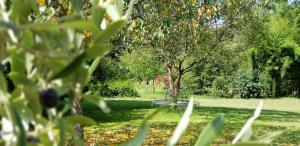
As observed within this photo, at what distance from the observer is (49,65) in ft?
1.67

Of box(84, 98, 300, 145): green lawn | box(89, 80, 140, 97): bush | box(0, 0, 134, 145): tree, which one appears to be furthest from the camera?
box(89, 80, 140, 97): bush

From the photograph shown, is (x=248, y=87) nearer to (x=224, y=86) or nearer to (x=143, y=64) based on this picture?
(x=224, y=86)

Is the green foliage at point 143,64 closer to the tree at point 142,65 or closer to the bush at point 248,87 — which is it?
the tree at point 142,65

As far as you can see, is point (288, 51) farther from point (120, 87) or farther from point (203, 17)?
point (203, 17)

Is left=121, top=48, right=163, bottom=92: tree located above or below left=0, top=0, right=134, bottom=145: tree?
above

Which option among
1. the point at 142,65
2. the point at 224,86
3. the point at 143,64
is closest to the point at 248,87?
the point at 224,86

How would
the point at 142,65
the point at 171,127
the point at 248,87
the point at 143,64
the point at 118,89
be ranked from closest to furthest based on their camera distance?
the point at 171,127
the point at 143,64
the point at 142,65
the point at 248,87
the point at 118,89

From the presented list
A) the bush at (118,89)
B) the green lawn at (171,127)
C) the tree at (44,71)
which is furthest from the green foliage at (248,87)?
the tree at (44,71)

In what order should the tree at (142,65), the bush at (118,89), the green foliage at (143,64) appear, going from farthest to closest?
the bush at (118,89)
the tree at (142,65)
the green foliage at (143,64)

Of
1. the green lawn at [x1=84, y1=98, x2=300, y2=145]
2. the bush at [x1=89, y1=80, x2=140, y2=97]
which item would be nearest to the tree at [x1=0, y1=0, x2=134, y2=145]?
the green lawn at [x1=84, y1=98, x2=300, y2=145]

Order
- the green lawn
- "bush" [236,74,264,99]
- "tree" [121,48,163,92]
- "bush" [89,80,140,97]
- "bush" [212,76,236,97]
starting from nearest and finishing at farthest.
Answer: the green lawn → "tree" [121,48,163,92] → "bush" [89,80,140,97] → "bush" [236,74,264,99] → "bush" [212,76,236,97]

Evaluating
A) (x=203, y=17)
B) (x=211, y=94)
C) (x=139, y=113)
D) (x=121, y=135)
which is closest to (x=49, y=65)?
(x=203, y=17)

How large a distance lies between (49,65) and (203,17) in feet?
26.3

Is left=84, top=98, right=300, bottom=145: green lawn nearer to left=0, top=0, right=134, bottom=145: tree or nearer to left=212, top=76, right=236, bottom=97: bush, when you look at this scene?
left=0, top=0, right=134, bottom=145: tree
